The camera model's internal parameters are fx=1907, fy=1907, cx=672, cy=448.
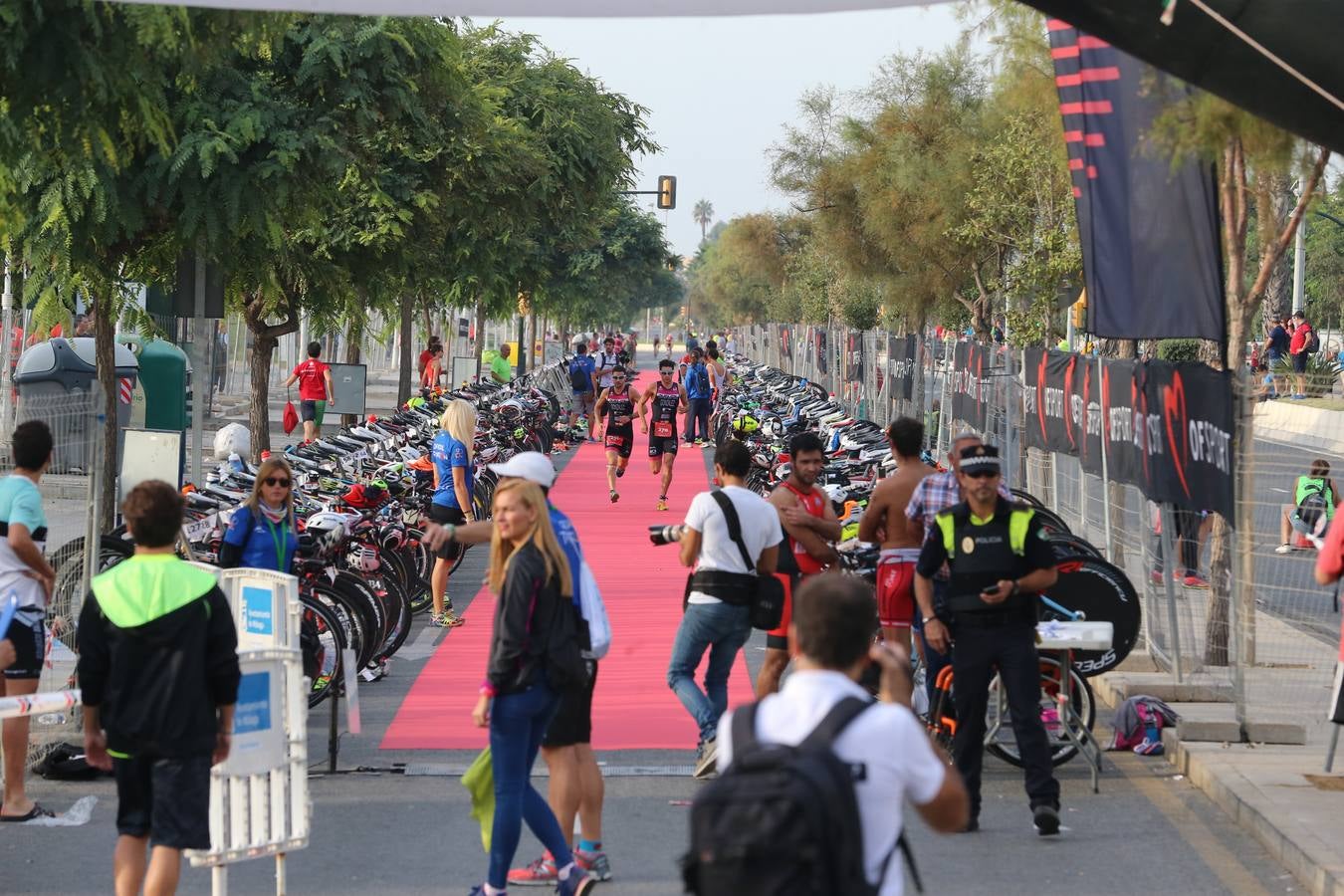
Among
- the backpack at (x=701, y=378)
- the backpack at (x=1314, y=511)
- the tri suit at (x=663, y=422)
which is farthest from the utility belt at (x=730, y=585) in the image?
the backpack at (x=701, y=378)

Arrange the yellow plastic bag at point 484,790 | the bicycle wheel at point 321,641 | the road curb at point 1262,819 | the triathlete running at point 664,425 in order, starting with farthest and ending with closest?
the triathlete running at point 664,425 < the bicycle wheel at point 321,641 < the road curb at point 1262,819 < the yellow plastic bag at point 484,790

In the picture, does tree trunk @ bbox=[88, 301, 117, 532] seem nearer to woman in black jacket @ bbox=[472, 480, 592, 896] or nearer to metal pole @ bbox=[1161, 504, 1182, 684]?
metal pole @ bbox=[1161, 504, 1182, 684]

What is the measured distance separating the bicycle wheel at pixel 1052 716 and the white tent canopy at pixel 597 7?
3.83 meters

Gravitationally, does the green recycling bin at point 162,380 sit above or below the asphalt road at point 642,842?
above

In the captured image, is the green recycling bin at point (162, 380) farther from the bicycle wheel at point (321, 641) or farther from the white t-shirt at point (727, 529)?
the white t-shirt at point (727, 529)

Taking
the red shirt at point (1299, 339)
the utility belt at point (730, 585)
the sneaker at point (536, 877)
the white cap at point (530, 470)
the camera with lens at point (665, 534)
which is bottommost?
the sneaker at point (536, 877)

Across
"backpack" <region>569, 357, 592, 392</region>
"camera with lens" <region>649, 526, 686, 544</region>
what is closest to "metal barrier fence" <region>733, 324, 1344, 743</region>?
"camera with lens" <region>649, 526, 686, 544</region>

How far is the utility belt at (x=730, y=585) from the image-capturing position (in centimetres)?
933

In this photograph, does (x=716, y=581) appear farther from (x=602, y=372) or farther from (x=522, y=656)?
(x=602, y=372)

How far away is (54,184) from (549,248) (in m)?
29.4

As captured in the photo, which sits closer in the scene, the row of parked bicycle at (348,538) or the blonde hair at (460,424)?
the row of parked bicycle at (348,538)

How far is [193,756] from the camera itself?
633 centimetres

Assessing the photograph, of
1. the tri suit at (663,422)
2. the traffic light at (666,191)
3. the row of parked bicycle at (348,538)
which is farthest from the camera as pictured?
the traffic light at (666,191)

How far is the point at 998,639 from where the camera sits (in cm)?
853
